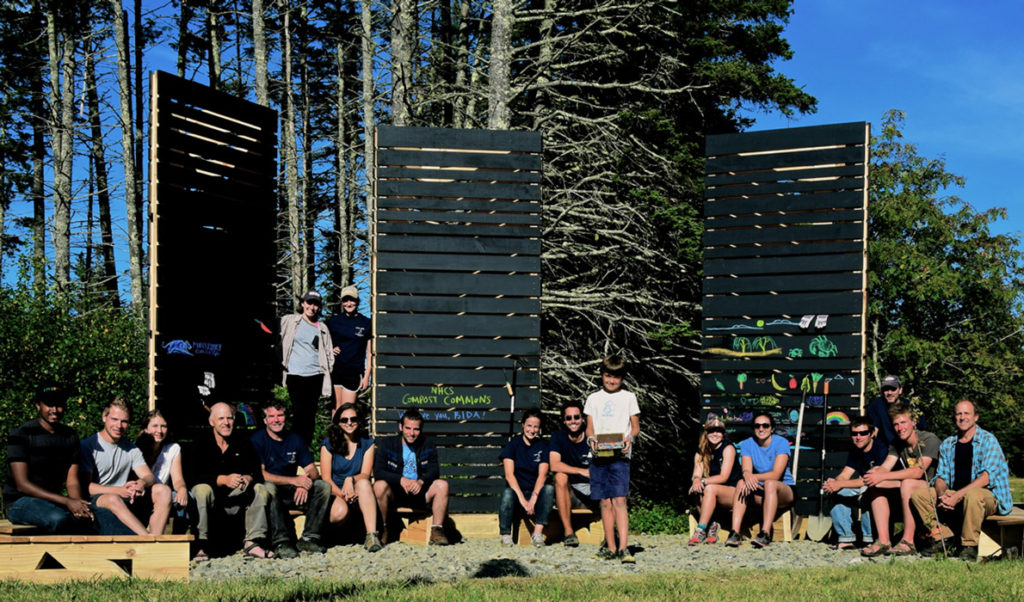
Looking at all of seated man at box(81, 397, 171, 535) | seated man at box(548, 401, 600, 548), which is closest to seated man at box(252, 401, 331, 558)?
seated man at box(81, 397, 171, 535)

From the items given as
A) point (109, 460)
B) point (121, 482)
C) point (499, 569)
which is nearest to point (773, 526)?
point (499, 569)

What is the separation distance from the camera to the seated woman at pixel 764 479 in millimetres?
9258

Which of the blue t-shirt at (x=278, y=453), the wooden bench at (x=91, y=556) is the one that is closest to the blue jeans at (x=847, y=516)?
the blue t-shirt at (x=278, y=453)

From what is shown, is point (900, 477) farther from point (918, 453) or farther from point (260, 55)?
point (260, 55)

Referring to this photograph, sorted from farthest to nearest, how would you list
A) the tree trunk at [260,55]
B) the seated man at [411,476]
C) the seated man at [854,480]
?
the tree trunk at [260,55] → the seated man at [854,480] → the seated man at [411,476]

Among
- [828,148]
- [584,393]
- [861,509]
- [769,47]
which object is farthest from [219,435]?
[769,47]

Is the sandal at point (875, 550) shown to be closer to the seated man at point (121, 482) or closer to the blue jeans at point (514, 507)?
the blue jeans at point (514, 507)

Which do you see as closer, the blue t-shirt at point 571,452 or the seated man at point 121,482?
the seated man at point 121,482

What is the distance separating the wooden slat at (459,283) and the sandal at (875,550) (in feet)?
13.1

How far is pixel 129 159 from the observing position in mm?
23688

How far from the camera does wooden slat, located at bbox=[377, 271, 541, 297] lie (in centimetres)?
1062

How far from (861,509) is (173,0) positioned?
79.9 ft

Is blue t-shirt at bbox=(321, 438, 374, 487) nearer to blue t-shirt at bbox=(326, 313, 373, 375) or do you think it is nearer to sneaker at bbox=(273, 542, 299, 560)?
sneaker at bbox=(273, 542, 299, 560)

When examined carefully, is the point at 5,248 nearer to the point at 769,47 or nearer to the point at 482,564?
the point at 769,47
